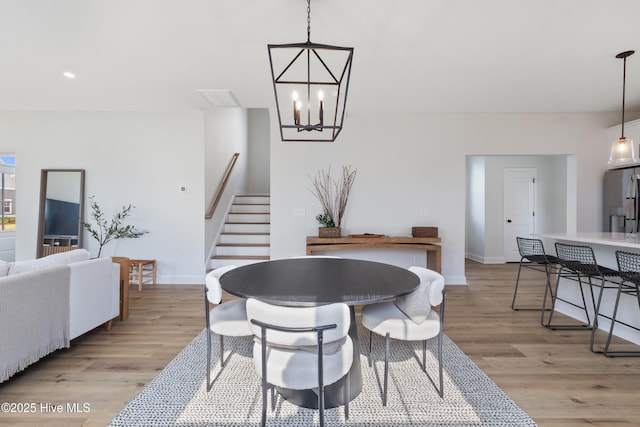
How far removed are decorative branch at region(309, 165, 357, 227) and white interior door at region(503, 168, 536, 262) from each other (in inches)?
160

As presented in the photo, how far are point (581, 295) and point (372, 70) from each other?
316 centimetres

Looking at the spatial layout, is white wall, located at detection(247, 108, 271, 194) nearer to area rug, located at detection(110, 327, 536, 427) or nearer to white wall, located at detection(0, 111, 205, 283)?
white wall, located at detection(0, 111, 205, 283)

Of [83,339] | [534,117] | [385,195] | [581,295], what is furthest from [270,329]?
[534,117]

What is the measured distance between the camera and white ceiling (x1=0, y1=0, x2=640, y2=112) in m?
2.35

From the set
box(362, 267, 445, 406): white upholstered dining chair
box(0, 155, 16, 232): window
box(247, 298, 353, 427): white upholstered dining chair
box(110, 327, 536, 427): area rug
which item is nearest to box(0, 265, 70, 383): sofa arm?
box(110, 327, 536, 427): area rug

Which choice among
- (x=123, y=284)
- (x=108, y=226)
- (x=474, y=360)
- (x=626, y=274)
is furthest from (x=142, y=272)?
(x=626, y=274)

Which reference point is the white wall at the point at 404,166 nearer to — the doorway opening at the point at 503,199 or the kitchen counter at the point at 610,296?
the kitchen counter at the point at 610,296

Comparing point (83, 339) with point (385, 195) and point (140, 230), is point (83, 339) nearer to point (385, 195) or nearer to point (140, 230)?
point (140, 230)

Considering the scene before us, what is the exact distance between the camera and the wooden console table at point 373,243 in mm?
4379

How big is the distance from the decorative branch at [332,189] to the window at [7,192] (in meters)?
5.82

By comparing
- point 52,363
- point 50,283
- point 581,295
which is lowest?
point 52,363

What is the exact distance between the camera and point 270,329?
143 cm

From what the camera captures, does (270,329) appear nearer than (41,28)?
Yes

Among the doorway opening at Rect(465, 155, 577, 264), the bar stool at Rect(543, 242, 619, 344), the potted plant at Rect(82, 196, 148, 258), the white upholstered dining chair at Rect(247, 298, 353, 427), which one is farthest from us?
the doorway opening at Rect(465, 155, 577, 264)
